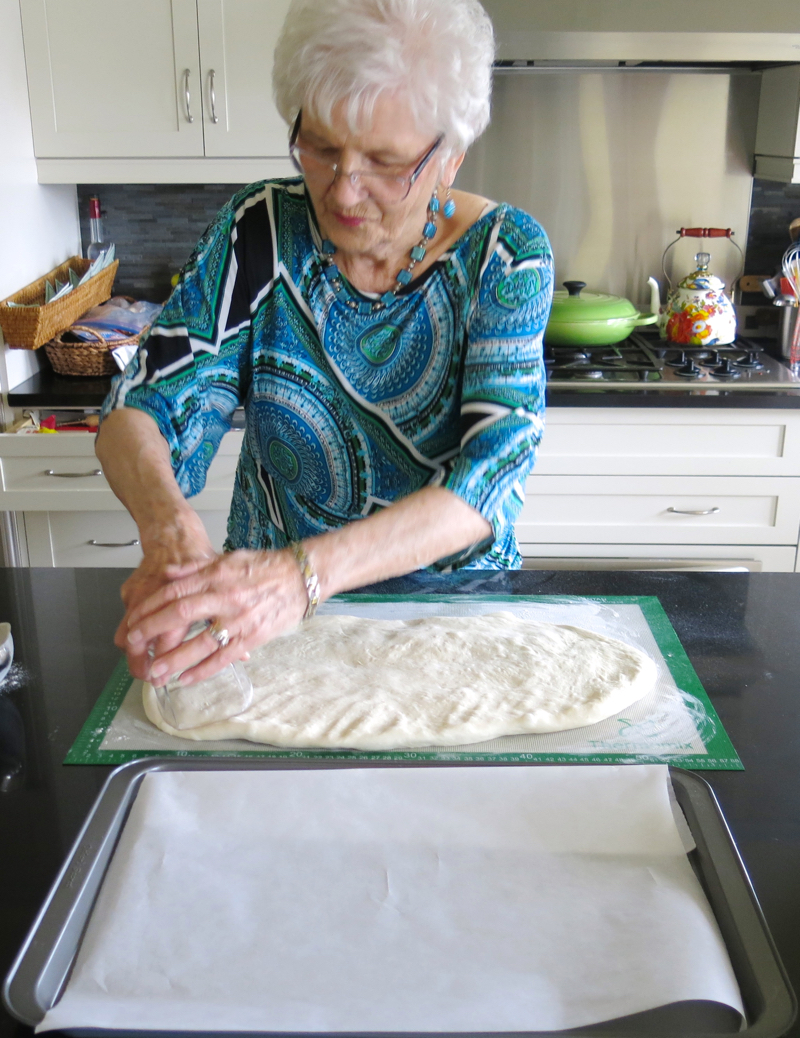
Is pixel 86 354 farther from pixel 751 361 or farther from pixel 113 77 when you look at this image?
pixel 751 361

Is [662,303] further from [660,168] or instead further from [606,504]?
[606,504]

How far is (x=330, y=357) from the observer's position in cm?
133

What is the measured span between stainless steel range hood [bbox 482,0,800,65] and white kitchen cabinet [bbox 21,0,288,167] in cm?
57

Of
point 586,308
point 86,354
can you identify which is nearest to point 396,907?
point 86,354

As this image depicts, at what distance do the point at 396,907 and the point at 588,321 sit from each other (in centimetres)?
203

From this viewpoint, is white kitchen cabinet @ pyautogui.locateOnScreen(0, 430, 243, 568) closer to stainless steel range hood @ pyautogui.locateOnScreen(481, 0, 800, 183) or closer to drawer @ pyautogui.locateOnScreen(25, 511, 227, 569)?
drawer @ pyautogui.locateOnScreen(25, 511, 227, 569)

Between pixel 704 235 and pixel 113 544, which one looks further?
pixel 704 235

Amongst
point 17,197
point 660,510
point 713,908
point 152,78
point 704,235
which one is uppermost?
point 152,78

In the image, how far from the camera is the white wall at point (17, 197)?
2.27 metres

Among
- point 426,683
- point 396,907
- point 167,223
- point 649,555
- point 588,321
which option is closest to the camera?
point 396,907

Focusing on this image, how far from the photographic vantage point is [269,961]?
687mm

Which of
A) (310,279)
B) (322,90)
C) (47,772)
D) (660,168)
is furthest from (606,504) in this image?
(47,772)

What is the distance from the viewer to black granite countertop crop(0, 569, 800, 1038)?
0.77 meters

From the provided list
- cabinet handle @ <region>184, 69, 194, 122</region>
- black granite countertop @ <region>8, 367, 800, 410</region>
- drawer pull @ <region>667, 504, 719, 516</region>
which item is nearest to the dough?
black granite countertop @ <region>8, 367, 800, 410</region>
